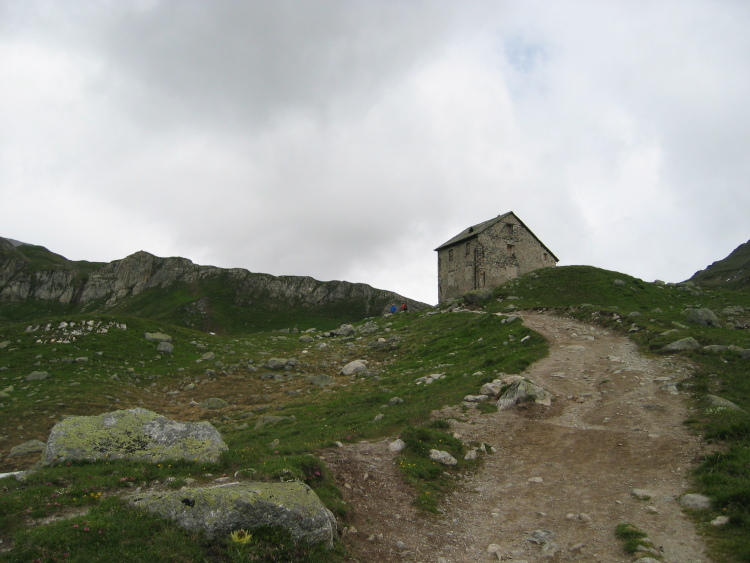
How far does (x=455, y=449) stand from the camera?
14.7 meters

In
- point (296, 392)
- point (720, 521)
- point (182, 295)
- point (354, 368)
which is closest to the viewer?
point (720, 521)

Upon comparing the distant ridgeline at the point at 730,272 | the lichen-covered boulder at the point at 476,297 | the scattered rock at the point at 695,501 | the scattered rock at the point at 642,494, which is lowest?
the scattered rock at the point at 642,494

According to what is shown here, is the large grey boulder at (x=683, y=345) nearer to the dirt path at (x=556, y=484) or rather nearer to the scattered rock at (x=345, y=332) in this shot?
the dirt path at (x=556, y=484)

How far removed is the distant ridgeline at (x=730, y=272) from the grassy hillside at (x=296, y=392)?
81.3 meters

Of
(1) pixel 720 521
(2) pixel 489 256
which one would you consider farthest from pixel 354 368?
(2) pixel 489 256

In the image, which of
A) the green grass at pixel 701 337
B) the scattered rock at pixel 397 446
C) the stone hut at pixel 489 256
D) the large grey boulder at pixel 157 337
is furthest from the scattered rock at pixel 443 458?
the stone hut at pixel 489 256

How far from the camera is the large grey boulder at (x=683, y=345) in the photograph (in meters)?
21.1

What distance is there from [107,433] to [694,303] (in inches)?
1750

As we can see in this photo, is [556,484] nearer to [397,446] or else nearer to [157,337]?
[397,446]

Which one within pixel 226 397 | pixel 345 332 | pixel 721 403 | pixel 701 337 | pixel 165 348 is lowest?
pixel 226 397

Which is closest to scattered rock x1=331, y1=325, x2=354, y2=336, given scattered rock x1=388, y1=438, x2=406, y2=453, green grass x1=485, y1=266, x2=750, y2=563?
green grass x1=485, y1=266, x2=750, y2=563

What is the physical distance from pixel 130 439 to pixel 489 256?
167 ft

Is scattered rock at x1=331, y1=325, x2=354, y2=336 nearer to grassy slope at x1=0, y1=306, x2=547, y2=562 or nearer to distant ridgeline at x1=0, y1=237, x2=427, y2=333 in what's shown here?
grassy slope at x1=0, y1=306, x2=547, y2=562

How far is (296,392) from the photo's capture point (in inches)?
1046
